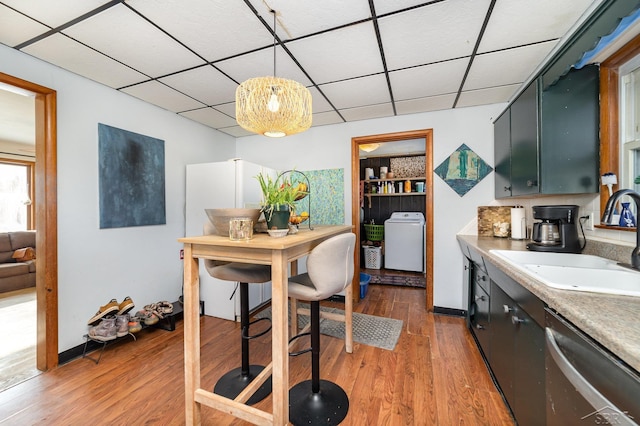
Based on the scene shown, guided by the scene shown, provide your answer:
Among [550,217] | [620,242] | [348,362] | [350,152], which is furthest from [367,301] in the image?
[620,242]

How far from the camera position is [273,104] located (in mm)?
1549

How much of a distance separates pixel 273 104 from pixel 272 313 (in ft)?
3.91

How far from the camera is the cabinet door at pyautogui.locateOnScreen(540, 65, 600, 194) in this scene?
161 centimetres

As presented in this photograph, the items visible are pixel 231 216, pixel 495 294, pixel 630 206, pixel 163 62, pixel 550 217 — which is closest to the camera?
pixel 231 216

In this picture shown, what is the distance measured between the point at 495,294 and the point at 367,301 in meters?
1.91

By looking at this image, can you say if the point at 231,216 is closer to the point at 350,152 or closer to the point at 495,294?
the point at 495,294

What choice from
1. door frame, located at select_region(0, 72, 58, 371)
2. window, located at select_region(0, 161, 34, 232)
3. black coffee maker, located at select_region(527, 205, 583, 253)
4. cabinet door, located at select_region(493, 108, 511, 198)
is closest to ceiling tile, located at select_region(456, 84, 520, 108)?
cabinet door, located at select_region(493, 108, 511, 198)

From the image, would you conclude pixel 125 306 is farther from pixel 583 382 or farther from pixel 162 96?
pixel 583 382

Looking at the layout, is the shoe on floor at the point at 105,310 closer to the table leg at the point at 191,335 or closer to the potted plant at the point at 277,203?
the table leg at the point at 191,335

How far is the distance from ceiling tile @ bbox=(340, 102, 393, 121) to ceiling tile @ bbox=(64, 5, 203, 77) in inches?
65.4

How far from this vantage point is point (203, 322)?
9.11 feet

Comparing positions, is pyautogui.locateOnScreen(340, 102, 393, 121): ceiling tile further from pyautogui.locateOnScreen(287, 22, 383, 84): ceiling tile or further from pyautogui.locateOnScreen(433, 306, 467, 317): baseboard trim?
pyautogui.locateOnScreen(433, 306, 467, 317): baseboard trim

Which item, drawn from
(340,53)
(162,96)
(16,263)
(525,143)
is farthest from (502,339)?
(16,263)

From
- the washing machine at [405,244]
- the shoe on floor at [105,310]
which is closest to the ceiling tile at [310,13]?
the shoe on floor at [105,310]
